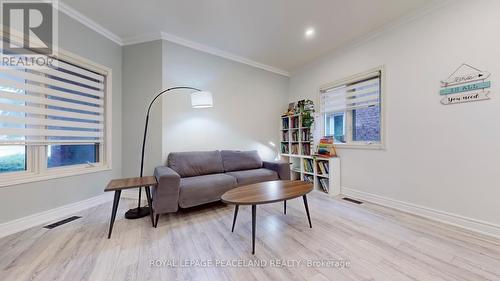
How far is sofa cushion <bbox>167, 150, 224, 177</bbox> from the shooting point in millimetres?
2939

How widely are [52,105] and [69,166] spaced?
836 mm

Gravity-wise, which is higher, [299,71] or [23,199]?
[299,71]

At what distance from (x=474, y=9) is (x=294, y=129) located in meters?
2.81

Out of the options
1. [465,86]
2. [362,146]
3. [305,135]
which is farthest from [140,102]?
[465,86]

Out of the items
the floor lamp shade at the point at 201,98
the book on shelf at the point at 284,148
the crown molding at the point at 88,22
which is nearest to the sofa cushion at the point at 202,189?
the floor lamp shade at the point at 201,98

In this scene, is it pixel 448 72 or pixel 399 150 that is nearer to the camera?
pixel 448 72

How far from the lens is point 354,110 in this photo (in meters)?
3.31

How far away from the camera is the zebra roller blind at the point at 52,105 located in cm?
201

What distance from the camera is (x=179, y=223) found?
2.29 m

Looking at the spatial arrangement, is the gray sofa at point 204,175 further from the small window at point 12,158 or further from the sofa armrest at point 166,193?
the small window at point 12,158

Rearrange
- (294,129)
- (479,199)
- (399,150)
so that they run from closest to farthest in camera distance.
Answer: (479,199) → (399,150) → (294,129)

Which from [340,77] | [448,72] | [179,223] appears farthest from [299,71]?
[179,223]

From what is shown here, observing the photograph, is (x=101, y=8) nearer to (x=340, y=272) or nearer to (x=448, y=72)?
(x=340, y=272)

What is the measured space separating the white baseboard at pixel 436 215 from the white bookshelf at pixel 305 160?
0.43m
